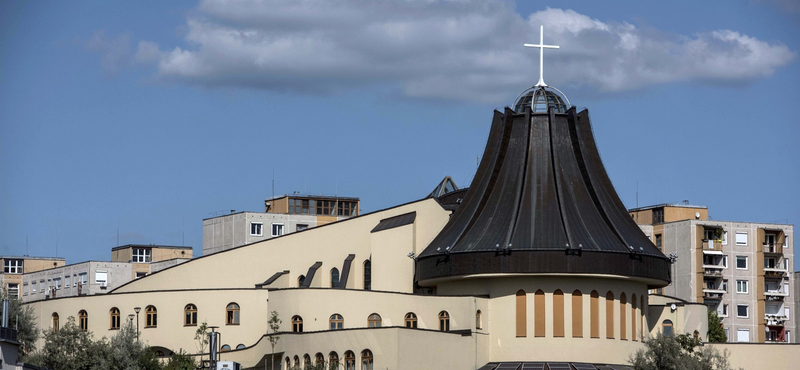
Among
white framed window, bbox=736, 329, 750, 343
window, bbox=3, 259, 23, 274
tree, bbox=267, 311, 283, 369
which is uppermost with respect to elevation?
window, bbox=3, 259, 23, 274

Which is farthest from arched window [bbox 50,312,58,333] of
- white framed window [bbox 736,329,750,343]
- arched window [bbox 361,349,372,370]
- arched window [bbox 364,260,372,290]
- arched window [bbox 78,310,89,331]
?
white framed window [bbox 736,329,750,343]

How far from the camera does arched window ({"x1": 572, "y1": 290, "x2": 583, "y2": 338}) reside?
67.1 meters

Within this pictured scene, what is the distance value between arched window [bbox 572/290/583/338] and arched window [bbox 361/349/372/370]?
10.2m

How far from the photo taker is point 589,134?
7375 centimetres

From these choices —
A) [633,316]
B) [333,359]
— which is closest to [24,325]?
[333,359]

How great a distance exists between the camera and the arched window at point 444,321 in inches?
2672

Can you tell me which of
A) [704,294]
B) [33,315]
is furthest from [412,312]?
[704,294]

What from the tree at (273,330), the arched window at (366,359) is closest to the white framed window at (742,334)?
the tree at (273,330)

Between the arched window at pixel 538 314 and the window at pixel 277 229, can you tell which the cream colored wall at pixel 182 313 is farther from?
the window at pixel 277 229

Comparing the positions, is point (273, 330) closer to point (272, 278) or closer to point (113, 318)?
point (272, 278)

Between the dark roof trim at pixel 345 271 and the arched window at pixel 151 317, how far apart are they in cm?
1003

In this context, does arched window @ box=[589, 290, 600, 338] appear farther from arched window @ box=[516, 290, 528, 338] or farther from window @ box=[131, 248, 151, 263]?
window @ box=[131, 248, 151, 263]

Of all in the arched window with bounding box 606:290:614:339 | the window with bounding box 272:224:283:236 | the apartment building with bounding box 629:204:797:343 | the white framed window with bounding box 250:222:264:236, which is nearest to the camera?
the arched window with bounding box 606:290:614:339

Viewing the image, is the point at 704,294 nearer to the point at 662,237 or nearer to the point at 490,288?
the point at 662,237
